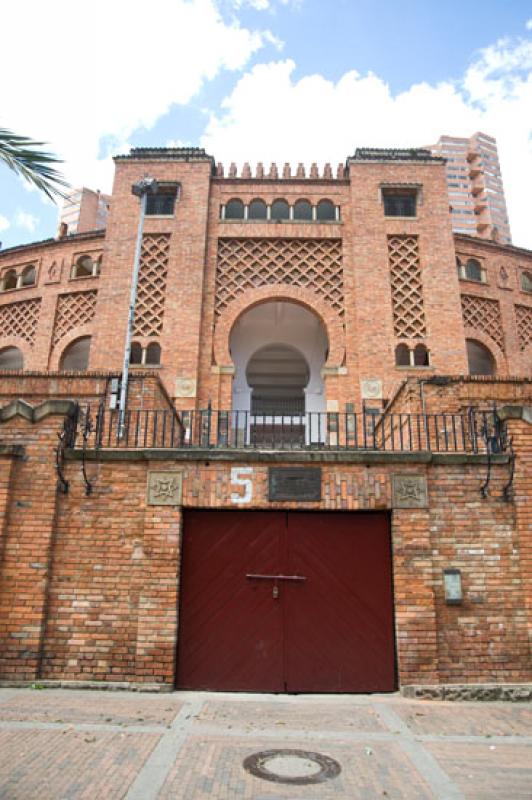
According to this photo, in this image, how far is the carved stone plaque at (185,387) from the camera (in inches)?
583

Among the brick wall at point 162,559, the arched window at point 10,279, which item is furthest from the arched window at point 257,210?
the brick wall at point 162,559

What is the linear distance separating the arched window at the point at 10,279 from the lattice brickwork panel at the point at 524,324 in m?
17.3

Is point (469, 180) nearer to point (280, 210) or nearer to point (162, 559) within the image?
point (280, 210)

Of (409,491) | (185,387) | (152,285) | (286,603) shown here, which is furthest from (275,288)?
(286,603)

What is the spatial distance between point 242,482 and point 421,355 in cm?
1039

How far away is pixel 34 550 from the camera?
6.30 meters

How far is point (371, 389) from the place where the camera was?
14.8m

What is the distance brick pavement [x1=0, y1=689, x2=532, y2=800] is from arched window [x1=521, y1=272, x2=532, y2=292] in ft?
54.6

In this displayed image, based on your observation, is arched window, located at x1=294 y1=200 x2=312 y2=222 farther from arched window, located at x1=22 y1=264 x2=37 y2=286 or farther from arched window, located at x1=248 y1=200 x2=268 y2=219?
arched window, located at x1=22 y1=264 x2=37 y2=286

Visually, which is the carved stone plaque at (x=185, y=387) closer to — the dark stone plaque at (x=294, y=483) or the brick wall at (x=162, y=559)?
the brick wall at (x=162, y=559)

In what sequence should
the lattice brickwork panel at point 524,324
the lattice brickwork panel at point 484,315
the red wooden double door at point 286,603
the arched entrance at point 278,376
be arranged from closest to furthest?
the red wooden double door at point 286,603 → the lattice brickwork panel at point 484,315 → the lattice brickwork panel at point 524,324 → the arched entrance at point 278,376

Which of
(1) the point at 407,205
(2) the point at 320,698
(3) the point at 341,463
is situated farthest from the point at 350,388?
(2) the point at 320,698

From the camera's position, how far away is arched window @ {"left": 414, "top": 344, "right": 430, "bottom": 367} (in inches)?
611

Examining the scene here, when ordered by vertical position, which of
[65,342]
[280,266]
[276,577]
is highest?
[280,266]
